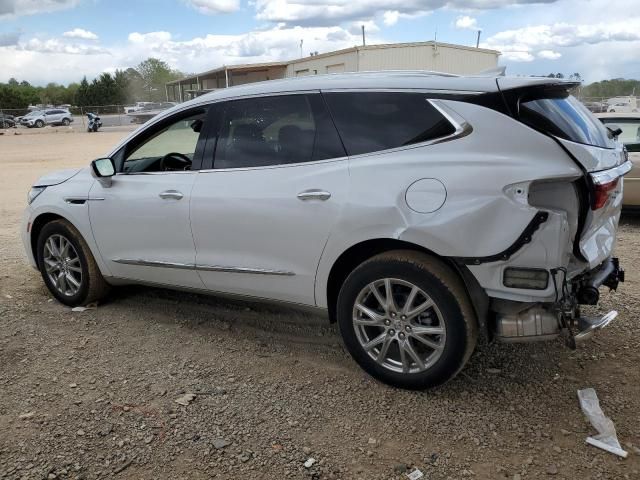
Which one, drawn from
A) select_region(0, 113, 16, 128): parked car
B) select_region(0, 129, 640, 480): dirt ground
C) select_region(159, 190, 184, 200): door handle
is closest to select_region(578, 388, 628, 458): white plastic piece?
select_region(0, 129, 640, 480): dirt ground

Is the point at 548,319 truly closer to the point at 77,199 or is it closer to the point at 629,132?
the point at 77,199

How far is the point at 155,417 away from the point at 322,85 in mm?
2230

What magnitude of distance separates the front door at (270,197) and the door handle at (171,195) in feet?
0.45

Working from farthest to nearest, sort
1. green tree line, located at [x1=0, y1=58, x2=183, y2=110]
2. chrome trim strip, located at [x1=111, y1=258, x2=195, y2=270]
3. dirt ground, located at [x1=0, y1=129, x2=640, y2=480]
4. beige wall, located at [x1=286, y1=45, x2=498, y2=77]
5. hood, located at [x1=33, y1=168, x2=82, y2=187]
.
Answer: green tree line, located at [x1=0, y1=58, x2=183, y2=110]
beige wall, located at [x1=286, y1=45, x2=498, y2=77]
hood, located at [x1=33, y1=168, x2=82, y2=187]
chrome trim strip, located at [x1=111, y1=258, x2=195, y2=270]
dirt ground, located at [x1=0, y1=129, x2=640, y2=480]

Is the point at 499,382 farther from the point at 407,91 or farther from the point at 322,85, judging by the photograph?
the point at 322,85

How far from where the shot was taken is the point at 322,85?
368cm

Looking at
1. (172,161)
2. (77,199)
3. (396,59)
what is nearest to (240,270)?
(172,161)

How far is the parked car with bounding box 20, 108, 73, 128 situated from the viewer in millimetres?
46719

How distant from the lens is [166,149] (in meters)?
4.63

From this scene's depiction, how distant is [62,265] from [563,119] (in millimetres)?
4049

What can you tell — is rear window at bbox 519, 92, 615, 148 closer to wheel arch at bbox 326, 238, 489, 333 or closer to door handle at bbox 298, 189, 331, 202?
wheel arch at bbox 326, 238, 489, 333

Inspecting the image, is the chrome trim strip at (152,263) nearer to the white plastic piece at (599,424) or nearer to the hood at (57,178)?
the hood at (57,178)

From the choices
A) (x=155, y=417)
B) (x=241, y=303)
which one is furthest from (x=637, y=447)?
(x=241, y=303)

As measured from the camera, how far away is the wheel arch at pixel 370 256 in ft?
10.4
